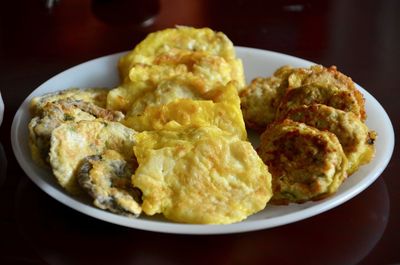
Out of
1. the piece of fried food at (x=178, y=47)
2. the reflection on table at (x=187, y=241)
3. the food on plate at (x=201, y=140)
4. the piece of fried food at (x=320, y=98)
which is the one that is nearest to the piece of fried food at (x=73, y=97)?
the food on plate at (x=201, y=140)

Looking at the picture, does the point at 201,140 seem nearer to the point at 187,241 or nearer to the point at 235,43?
the point at 187,241

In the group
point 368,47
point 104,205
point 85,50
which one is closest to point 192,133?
point 104,205

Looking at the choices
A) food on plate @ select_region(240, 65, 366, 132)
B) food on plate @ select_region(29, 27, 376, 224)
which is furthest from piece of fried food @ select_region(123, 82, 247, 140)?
food on plate @ select_region(240, 65, 366, 132)

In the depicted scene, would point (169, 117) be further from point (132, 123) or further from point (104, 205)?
point (104, 205)

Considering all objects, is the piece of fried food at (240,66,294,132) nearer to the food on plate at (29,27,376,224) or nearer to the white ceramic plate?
the food on plate at (29,27,376,224)

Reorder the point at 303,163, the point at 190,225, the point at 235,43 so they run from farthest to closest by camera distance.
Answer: the point at 235,43 → the point at 303,163 → the point at 190,225

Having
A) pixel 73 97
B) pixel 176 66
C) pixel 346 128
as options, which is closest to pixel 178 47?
pixel 176 66

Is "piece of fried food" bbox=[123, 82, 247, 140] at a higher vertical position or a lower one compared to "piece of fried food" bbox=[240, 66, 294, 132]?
higher
